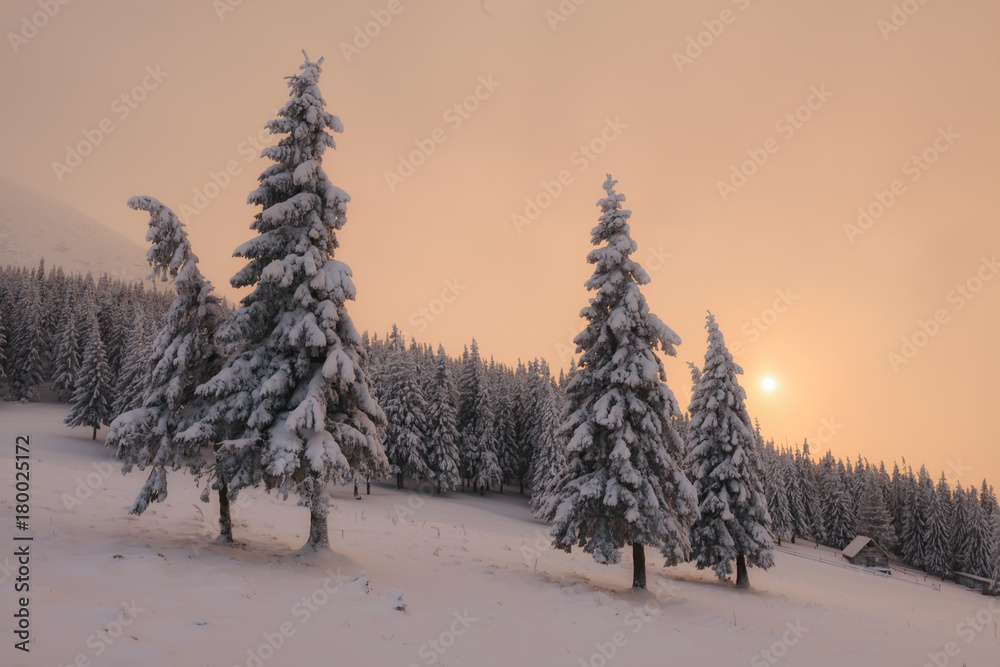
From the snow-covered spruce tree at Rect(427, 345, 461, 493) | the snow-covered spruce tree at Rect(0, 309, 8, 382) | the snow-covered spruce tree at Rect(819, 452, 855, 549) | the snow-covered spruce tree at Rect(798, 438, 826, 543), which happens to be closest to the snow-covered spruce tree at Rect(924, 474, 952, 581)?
the snow-covered spruce tree at Rect(819, 452, 855, 549)

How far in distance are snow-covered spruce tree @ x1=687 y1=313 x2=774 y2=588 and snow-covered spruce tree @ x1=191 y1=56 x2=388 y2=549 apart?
18988mm

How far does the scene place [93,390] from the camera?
56250 mm

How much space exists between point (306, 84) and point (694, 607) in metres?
21.5

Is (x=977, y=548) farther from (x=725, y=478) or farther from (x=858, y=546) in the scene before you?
(x=725, y=478)

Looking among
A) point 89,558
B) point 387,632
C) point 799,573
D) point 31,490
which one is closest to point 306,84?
point 89,558

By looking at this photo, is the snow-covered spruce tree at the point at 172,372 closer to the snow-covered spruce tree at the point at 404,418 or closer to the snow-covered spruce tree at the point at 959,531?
the snow-covered spruce tree at the point at 404,418

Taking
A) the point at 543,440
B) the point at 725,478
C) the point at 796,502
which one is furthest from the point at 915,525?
the point at 725,478

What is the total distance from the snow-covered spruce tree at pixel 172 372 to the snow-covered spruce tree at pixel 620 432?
1170 centimetres

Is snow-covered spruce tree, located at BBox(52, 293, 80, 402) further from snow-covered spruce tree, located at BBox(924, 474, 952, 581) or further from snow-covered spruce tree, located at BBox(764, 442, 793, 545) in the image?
snow-covered spruce tree, located at BBox(924, 474, 952, 581)

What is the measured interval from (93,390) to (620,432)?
198 feet

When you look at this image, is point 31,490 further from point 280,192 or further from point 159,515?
point 280,192

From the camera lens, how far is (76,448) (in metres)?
50.7

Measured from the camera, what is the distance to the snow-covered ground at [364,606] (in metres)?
8.43

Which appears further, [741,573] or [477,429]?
[477,429]
